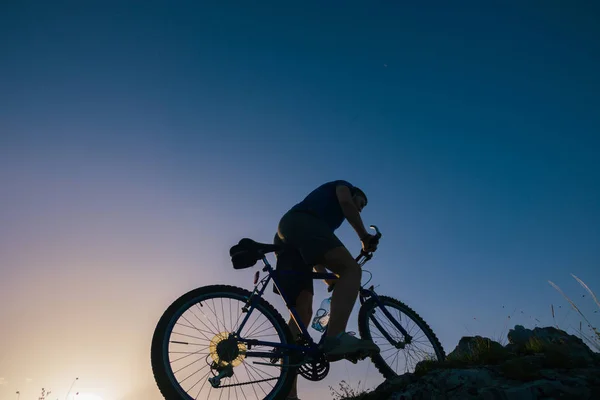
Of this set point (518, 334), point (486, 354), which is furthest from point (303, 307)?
point (518, 334)

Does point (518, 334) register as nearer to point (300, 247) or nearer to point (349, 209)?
point (349, 209)

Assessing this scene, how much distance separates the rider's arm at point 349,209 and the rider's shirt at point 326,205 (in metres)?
0.13

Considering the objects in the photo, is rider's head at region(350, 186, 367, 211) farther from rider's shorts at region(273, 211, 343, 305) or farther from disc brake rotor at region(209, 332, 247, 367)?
disc brake rotor at region(209, 332, 247, 367)

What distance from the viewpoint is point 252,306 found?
3.75 meters

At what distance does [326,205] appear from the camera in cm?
446

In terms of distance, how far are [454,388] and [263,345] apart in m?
1.73

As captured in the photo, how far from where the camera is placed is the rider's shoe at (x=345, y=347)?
3.59 metres

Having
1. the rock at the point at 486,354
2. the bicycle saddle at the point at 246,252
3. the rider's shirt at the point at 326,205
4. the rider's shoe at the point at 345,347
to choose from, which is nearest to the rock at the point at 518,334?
the rock at the point at 486,354

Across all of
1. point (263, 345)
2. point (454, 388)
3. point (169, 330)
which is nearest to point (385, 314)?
point (454, 388)

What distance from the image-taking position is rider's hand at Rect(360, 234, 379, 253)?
4.45 meters

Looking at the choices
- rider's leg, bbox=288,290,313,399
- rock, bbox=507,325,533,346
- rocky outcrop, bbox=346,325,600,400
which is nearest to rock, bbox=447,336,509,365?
rocky outcrop, bbox=346,325,600,400

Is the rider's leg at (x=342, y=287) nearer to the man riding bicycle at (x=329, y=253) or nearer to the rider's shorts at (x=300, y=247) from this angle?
the man riding bicycle at (x=329, y=253)

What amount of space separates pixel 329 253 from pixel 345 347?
940 millimetres

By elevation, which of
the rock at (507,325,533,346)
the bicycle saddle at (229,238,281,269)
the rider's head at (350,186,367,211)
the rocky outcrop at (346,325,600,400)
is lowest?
the rocky outcrop at (346,325,600,400)
